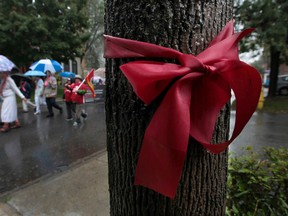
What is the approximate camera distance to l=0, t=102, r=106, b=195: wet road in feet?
13.5

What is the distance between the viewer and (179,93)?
889 mm

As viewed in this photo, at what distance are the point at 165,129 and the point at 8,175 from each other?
3.98 meters

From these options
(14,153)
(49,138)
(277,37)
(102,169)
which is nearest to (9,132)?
(49,138)

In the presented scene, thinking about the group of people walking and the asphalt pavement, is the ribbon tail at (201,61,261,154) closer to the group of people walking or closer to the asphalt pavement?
the asphalt pavement

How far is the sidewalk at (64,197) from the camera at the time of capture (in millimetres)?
2939

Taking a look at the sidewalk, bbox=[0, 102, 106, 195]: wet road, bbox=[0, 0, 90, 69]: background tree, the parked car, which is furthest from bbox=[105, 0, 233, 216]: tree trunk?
the parked car

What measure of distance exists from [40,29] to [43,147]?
1238 centimetres

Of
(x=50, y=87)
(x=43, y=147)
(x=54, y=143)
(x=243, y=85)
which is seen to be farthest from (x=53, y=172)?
(x=50, y=87)

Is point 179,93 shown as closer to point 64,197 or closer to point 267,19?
point 64,197

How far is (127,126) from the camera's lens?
109 cm

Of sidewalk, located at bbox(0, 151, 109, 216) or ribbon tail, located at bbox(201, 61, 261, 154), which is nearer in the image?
ribbon tail, located at bbox(201, 61, 261, 154)

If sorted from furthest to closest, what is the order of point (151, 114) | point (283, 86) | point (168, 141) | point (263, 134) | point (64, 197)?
point (283, 86)
point (263, 134)
point (64, 197)
point (151, 114)
point (168, 141)

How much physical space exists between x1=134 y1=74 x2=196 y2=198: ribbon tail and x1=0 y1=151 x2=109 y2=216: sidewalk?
88.5 inches

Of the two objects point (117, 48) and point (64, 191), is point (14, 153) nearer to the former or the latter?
point (64, 191)
